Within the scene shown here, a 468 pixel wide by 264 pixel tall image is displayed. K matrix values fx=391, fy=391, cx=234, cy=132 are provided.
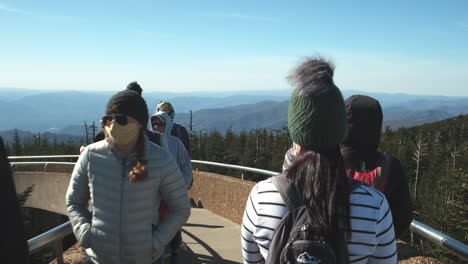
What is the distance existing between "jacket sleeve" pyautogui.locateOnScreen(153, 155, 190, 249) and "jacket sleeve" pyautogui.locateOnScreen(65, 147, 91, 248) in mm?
484

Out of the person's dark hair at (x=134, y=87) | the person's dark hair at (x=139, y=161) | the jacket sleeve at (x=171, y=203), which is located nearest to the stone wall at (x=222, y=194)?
the person's dark hair at (x=134, y=87)

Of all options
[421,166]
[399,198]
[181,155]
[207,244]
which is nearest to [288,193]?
[399,198]

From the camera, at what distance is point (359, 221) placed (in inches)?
59.0

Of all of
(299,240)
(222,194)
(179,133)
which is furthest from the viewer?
(222,194)

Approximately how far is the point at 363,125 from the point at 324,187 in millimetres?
1056

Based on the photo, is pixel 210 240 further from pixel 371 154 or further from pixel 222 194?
pixel 371 154

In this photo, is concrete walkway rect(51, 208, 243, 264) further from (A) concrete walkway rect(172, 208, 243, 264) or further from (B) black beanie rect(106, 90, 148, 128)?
(B) black beanie rect(106, 90, 148, 128)

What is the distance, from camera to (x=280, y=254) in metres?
1.47

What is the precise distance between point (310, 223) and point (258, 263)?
1.28 feet

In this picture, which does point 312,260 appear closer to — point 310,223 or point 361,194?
point 310,223

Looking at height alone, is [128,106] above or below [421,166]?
above

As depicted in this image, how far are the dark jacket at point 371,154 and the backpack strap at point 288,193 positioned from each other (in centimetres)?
97

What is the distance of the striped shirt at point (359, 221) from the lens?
150cm

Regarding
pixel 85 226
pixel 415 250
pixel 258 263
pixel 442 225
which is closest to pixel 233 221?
pixel 415 250
